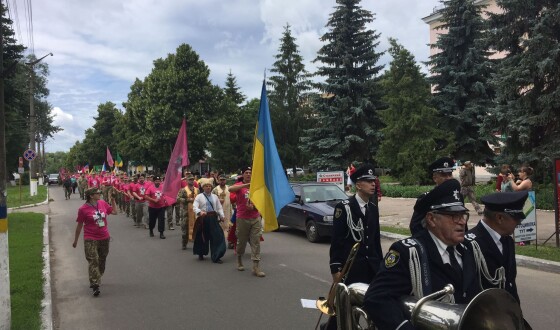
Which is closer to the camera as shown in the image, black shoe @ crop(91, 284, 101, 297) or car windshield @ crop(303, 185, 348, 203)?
black shoe @ crop(91, 284, 101, 297)

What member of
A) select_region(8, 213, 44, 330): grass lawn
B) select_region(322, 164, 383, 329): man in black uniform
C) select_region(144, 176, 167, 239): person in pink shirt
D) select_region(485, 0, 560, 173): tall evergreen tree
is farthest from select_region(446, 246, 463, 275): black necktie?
select_region(485, 0, 560, 173): tall evergreen tree

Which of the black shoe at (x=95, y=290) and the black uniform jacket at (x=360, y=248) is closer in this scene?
the black uniform jacket at (x=360, y=248)

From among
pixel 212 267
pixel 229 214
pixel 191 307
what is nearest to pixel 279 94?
pixel 229 214

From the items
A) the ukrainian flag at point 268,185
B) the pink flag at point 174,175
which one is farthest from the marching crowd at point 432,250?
the pink flag at point 174,175

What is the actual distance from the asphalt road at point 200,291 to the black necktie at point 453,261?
3432 mm

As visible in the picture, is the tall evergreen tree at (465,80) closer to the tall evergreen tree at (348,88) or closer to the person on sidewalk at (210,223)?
the tall evergreen tree at (348,88)

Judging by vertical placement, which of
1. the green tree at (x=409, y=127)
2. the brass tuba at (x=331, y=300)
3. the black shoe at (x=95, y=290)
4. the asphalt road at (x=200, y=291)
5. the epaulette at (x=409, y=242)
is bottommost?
the asphalt road at (x=200, y=291)

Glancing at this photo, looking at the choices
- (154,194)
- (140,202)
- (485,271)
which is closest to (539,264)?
(485,271)

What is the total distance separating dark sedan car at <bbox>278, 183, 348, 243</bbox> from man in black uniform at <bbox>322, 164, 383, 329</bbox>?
25.3ft

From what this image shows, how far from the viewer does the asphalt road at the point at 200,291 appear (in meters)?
6.08

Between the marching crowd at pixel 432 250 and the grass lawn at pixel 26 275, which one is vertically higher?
the marching crowd at pixel 432 250

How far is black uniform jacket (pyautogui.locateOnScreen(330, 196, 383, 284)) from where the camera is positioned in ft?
13.6

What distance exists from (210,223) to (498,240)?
7709mm

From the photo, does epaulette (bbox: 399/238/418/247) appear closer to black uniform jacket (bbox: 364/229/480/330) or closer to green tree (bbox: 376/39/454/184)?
black uniform jacket (bbox: 364/229/480/330)
